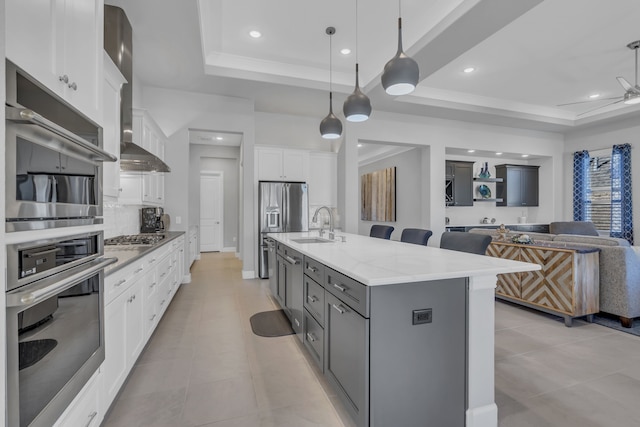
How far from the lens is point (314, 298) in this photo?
2.22 m

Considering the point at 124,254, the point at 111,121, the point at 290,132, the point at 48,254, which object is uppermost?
the point at 290,132

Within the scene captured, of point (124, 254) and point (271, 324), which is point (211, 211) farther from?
point (124, 254)

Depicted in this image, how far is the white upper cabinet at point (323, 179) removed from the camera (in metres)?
5.85

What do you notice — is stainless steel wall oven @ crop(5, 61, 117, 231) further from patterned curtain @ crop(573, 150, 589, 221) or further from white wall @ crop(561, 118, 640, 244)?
patterned curtain @ crop(573, 150, 589, 221)

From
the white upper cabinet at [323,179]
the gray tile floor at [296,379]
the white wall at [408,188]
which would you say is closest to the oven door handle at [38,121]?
the gray tile floor at [296,379]

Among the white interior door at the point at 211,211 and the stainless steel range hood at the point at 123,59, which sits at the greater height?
the stainless steel range hood at the point at 123,59

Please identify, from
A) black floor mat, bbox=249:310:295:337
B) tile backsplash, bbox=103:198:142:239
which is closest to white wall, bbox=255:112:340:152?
tile backsplash, bbox=103:198:142:239

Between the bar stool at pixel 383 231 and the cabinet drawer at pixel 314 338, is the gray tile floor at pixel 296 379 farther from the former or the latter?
the bar stool at pixel 383 231

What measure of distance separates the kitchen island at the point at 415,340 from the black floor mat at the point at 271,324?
4.02 feet

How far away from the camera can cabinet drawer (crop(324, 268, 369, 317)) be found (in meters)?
1.46

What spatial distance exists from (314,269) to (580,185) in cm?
770

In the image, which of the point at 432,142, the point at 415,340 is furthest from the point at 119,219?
the point at 432,142

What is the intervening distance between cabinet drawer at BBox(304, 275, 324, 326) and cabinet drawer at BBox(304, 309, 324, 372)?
6 centimetres

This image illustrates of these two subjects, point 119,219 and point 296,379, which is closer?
point 296,379
